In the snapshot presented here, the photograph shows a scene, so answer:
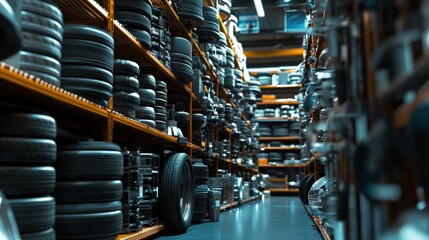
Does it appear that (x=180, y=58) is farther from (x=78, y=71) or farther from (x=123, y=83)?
(x=78, y=71)

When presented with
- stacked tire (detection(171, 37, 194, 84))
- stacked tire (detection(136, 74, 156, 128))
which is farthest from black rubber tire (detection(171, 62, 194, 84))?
stacked tire (detection(136, 74, 156, 128))

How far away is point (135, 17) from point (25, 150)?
6.88ft

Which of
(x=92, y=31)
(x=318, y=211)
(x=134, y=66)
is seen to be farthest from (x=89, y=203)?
(x=318, y=211)

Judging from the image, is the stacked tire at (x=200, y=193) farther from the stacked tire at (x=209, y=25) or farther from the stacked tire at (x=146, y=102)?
the stacked tire at (x=209, y=25)

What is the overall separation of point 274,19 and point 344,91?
14.4m

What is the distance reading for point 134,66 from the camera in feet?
12.7

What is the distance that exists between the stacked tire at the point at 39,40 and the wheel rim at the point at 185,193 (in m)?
2.57

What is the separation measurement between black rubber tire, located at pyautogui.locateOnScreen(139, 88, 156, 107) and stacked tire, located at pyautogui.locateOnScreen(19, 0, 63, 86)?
167cm

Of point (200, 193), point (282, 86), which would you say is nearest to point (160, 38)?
point (200, 193)

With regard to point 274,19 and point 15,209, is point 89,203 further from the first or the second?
point 274,19

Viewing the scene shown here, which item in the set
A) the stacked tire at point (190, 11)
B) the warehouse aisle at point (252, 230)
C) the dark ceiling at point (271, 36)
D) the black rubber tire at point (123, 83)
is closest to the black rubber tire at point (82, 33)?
the black rubber tire at point (123, 83)

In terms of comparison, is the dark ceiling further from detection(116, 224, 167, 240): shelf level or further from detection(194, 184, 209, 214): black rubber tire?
detection(116, 224, 167, 240): shelf level

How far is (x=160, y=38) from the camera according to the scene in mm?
4754

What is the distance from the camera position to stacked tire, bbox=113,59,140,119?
3.79 metres
